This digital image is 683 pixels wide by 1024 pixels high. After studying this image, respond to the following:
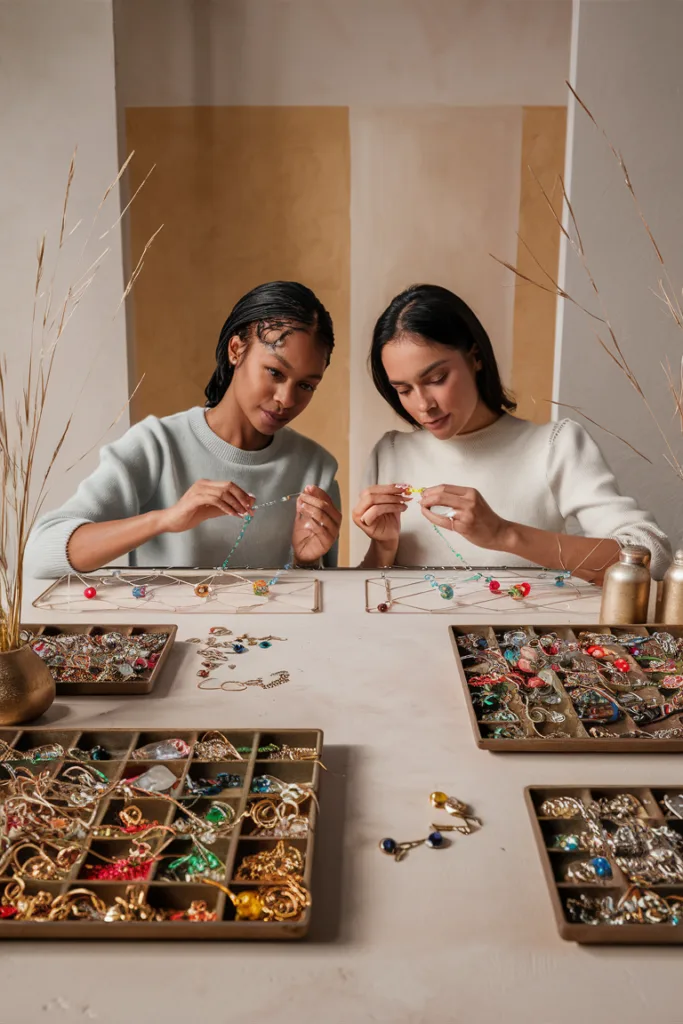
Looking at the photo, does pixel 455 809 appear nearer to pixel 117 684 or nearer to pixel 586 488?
pixel 117 684

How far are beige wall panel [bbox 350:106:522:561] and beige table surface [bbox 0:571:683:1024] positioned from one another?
3.87ft

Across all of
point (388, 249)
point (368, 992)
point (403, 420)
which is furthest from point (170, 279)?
point (368, 992)

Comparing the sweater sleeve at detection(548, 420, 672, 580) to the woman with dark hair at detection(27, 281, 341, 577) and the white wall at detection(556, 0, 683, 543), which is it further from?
the woman with dark hair at detection(27, 281, 341, 577)

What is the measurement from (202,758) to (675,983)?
0.61 m

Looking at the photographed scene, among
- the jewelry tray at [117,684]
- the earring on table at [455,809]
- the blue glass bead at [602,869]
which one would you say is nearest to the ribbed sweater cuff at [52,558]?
the jewelry tray at [117,684]

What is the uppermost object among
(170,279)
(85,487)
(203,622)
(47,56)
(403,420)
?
(47,56)

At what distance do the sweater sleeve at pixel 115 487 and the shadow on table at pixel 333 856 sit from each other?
108cm

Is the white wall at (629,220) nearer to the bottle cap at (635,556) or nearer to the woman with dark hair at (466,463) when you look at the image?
the woman with dark hair at (466,463)

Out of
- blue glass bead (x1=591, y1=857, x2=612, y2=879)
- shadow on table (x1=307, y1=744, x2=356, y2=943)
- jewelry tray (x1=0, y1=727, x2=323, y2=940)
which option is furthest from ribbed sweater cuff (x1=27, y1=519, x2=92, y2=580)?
blue glass bead (x1=591, y1=857, x2=612, y2=879)

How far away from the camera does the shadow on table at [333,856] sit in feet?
2.80

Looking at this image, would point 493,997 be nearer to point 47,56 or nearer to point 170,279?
point 170,279

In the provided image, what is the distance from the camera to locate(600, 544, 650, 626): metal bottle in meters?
1.57

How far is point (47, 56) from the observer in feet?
6.94

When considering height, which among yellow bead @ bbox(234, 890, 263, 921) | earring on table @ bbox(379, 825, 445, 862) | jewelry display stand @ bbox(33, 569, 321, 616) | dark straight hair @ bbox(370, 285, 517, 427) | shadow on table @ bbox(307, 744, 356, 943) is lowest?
jewelry display stand @ bbox(33, 569, 321, 616)
